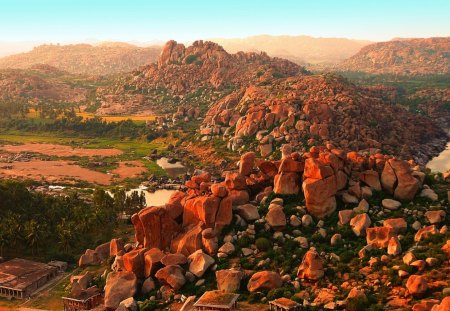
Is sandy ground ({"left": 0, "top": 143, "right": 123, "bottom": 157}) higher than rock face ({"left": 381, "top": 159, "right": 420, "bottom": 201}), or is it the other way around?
rock face ({"left": 381, "top": 159, "right": 420, "bottom": 201})

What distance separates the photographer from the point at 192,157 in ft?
408

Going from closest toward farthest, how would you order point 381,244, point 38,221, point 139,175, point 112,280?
point 381,244, point 112,280, point 38,221, point 139,175

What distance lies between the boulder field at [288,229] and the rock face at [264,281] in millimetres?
70

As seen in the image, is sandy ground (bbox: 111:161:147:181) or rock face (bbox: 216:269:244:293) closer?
rock face (bbox: 216:269:244:293)

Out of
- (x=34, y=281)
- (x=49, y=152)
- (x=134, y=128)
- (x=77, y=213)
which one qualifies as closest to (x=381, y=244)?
(x=34, y=281)

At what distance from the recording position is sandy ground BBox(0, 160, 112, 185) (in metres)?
109

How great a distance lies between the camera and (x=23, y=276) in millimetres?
50969

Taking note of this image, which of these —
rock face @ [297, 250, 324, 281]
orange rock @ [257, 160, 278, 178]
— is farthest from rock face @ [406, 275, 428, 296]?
orange rock @ [257, 160, 278, 178]

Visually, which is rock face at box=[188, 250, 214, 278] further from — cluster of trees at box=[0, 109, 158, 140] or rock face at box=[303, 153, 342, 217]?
cluster of trees at box=[0, 109, 158, 140]

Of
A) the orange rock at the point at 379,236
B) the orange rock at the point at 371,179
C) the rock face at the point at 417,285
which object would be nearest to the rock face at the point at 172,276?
the orange rock at the point at 379,236

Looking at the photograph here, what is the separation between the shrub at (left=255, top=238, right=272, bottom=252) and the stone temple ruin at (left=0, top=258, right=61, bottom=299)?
23452 millimetres

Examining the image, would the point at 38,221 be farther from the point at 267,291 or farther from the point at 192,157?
the point at 192,157

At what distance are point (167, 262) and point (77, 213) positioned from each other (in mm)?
31038

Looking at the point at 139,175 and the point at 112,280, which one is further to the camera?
the point at 139,175
